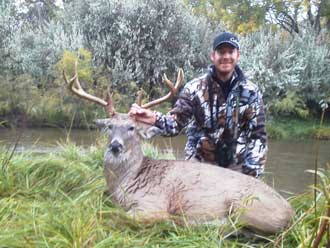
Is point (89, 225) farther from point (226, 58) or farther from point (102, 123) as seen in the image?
point (226, 58)

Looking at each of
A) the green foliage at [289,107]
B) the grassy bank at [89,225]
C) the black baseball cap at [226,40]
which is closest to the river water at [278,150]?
the green foliage at [289,107]

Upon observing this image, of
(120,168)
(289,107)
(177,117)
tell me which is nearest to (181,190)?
(120,168)

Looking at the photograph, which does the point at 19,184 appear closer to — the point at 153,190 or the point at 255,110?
the point at 153,190

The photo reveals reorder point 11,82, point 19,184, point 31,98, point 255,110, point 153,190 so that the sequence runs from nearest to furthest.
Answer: point 153,190, point 19,184, point 255,110, point 31,98, point 11,82

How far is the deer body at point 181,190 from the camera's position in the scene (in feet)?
11.8

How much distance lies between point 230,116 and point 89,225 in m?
2.13

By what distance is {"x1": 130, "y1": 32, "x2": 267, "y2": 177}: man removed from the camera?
4.86m

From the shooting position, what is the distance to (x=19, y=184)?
4508 mm

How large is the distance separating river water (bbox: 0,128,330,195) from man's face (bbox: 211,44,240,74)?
175 inches

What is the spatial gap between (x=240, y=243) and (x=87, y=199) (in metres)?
1.17

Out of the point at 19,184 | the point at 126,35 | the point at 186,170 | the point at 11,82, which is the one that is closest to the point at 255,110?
the point at 186,170

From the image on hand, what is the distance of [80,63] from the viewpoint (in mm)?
16594

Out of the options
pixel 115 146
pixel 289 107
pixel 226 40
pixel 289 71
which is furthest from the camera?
pixel 289 71

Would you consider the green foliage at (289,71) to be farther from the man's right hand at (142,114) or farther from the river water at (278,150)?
the man's right hand at (142,114)
